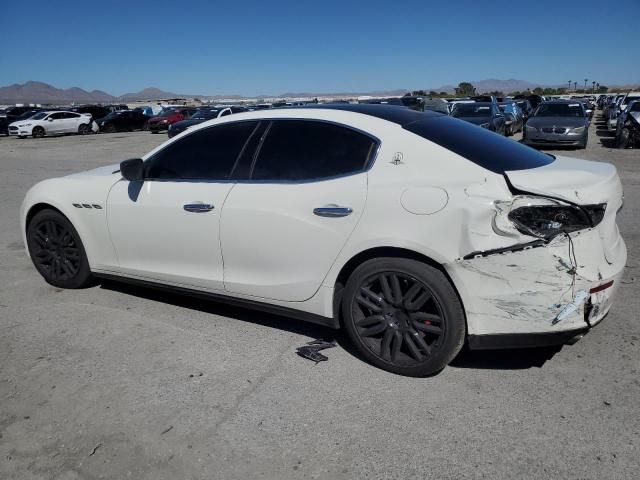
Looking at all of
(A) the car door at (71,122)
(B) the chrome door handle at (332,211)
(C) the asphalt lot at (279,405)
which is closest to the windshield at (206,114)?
(A) the car door at (71,122)

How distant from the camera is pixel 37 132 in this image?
3209 centimetres

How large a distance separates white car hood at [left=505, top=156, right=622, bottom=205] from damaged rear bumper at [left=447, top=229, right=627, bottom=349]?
22cm

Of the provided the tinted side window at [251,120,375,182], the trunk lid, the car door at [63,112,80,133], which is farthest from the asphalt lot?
the car door at [63,112,80,133]

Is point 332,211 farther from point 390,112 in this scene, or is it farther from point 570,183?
point 570,183

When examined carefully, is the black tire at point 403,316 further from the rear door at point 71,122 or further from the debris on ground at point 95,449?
the rear door at point 71,122

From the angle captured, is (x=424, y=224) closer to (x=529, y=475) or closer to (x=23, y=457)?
(x=529, y=475)

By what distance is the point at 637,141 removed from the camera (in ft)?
55.8

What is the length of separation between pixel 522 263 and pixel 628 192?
7683mm

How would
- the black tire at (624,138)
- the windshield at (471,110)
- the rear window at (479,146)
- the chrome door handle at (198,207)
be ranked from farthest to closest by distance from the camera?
the windshield at (471,110)
the black tire at (624,138)
the chrome door handle at (198,207)
the rear window at (479,146)

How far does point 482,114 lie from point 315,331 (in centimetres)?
1590

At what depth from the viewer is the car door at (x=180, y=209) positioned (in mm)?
3834

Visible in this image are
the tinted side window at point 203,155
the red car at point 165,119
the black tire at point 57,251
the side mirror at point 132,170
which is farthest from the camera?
the red car at point 165,119

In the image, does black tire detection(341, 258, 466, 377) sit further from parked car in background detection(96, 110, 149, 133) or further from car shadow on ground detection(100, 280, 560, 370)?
parked car in background detection(96, 110, 149, 133)

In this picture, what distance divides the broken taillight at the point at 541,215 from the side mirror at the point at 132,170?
2.71 meters
